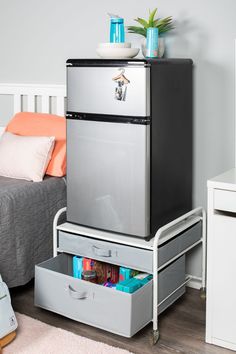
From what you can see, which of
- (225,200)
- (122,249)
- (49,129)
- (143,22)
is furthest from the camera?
(49,129)

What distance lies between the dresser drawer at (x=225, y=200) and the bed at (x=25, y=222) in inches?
38.7

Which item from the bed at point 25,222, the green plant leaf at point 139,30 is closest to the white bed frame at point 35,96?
the bed at point 25,222

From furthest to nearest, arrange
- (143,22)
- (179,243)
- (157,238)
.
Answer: (143,22) < (179,243) < (157,238)

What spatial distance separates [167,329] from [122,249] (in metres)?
0.43

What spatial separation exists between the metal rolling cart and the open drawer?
0.12 ft

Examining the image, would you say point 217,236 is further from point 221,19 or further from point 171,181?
point 221,19

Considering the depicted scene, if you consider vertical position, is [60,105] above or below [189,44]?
below

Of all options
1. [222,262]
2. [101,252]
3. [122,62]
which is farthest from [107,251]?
[122,62]

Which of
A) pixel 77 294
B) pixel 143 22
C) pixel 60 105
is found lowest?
pixel 77 294

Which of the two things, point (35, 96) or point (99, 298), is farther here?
point (35, 96)

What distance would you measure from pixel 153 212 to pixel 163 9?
1.09m

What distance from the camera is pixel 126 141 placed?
8.37 ft

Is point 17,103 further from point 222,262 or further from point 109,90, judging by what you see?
point 222,262

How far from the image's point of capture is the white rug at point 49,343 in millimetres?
2432
